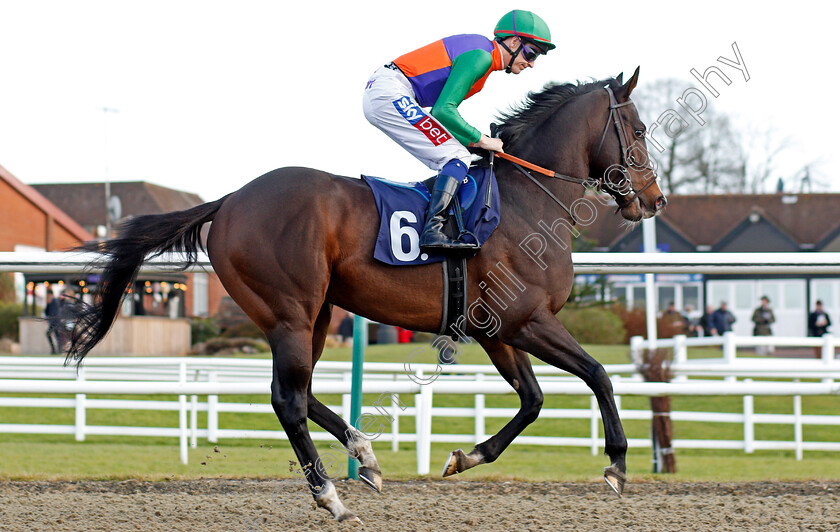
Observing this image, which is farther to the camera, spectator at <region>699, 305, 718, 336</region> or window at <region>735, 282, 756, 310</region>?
window at <region>735, 282, 756, 310</region>

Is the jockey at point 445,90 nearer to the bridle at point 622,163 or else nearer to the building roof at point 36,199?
the bridle at point 622,163

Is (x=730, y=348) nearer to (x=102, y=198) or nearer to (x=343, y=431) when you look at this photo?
(x=343, y=431)

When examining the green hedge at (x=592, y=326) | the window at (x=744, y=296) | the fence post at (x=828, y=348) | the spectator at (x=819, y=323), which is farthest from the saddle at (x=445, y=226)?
the window at (x=744, y=296)

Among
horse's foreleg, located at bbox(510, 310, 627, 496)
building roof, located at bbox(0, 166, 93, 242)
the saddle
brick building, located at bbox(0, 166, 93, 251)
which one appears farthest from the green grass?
building roof, located at bbox(0, 166, 93, 242)

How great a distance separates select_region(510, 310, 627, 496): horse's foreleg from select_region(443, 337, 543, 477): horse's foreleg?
1.07 feet

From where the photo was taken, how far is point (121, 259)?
13.8 feet

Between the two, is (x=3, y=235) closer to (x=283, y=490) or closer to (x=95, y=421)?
(x=95, y=421)

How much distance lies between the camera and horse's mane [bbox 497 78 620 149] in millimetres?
4363

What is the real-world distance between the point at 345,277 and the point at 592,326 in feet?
57.4

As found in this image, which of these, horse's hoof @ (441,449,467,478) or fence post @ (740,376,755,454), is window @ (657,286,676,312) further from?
horse's hoof @ (441,449,467,478)

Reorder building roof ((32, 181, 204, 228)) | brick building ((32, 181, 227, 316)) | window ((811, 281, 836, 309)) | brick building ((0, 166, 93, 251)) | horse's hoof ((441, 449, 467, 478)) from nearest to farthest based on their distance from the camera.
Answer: horse's hoof ((441, 449, 467, 478))
window ((811, 281, 836, 309))
brick building ((0, 166, 93, 251))
brick building ((32, 181, 227, 316))
building roof ((32, 181, 204, 228))

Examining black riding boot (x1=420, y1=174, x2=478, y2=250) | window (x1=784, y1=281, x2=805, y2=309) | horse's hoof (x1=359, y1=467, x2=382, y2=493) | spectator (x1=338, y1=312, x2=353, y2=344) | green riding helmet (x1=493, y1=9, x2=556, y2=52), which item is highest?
green riding helmet (x1=493, y1=9, x2=556, y2=52)

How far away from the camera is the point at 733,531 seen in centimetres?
363

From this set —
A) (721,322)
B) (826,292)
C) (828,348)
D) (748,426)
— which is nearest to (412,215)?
(748,426)
